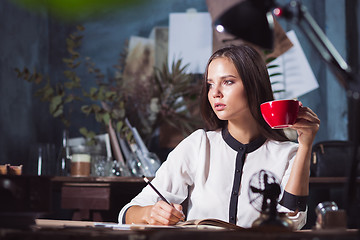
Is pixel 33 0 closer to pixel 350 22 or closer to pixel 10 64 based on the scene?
pixel 10 64

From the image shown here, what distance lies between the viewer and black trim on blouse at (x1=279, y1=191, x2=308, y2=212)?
1.52 m

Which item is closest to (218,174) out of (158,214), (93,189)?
(158,214)

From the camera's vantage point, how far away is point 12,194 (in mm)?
826

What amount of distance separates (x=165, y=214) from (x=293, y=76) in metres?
1.65

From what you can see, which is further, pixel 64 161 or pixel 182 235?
pixel 64 161

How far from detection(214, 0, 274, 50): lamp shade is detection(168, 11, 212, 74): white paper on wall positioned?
1896 mm

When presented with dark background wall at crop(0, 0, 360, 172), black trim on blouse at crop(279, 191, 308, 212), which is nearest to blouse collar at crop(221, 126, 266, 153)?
black trim on blouse at crop(279, 191, 308, 212)

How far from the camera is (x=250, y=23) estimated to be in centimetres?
92

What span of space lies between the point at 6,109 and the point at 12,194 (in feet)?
6.06

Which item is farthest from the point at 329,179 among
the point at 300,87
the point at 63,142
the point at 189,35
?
the point at 63,142

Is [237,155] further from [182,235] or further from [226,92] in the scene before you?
[182,235]

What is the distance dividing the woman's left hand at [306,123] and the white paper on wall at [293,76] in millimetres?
1341

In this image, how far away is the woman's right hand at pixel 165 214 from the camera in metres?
1.37

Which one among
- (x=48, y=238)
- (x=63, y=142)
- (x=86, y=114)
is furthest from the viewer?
(x=86, y=114)
